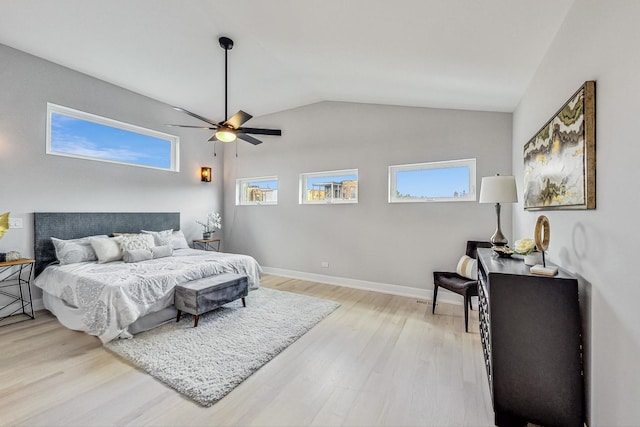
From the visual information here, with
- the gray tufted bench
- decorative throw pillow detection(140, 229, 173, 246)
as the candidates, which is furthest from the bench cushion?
decorative throw pillow detection(140, 229, 173, 246)

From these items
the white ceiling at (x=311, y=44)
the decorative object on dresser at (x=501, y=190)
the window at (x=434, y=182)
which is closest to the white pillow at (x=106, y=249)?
the white ceiling at (x=311, y=44)

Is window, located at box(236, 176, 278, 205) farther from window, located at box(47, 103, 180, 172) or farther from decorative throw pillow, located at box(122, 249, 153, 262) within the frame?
decorative throw pillow, located at box(122, 249, 153, 262)

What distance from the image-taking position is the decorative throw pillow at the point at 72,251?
328 centimetres

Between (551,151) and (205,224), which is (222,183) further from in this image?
(551,151)

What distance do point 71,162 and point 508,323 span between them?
203 inches

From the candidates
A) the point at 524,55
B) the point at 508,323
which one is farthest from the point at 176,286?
the point at 524,55

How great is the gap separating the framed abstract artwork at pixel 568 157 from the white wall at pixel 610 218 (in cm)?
5

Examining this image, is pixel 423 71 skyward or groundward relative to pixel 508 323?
skyward

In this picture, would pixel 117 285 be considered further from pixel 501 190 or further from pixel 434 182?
pixel 434 182

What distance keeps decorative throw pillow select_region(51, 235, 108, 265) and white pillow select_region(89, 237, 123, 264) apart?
0.27 feet

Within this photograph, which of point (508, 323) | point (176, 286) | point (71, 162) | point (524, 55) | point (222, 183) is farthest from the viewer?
point (222, 183)

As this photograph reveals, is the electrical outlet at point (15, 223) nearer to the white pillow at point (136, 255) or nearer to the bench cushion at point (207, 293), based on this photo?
the white pillow at point (136, 255)

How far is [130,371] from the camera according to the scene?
6.95ft

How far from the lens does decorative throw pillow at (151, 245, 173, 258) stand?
3.76 m
